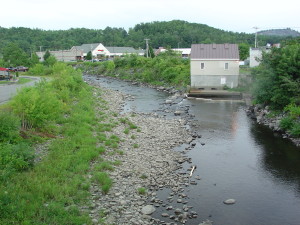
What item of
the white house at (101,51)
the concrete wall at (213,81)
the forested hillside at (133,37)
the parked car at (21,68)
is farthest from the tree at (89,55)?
the concrete wall at (213,81)

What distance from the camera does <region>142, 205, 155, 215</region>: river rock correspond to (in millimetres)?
10727

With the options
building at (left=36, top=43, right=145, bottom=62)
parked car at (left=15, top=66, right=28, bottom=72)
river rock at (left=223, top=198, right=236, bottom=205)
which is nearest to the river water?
river rock at (left=223, top=198, right=236, bottom=205)

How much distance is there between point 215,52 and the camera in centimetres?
3697

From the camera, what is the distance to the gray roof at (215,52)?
36.4 meters

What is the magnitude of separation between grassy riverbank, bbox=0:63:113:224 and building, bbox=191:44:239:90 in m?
20.4

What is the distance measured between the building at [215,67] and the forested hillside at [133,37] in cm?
6094

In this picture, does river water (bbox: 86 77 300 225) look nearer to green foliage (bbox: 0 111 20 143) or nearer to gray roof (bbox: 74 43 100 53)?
green foliage (bbox: 0 111 20 143)

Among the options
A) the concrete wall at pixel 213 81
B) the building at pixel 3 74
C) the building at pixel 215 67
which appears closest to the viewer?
the building at pixel 215 67

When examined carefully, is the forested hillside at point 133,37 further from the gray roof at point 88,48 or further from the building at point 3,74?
the building at point 3,74

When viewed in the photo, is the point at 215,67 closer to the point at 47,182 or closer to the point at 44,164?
the point at 44,164

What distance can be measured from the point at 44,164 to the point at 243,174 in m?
9.31

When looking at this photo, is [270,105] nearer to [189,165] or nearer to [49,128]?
[189,165]

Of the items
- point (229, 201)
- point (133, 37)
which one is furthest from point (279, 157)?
point (133, 37)

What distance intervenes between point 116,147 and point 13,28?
4678 inches
